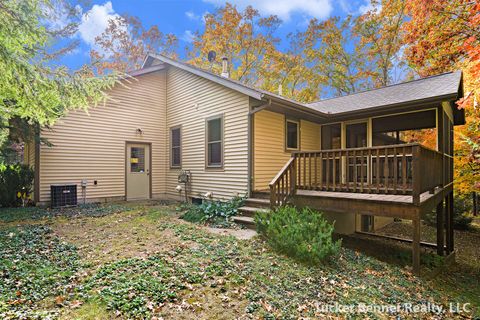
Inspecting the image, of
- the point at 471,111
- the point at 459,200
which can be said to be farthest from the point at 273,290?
the point at 459,200

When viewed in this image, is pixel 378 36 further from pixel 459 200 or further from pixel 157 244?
pixel 157 244

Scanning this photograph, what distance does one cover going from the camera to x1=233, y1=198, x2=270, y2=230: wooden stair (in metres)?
6.32

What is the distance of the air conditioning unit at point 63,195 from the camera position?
26.6 ft

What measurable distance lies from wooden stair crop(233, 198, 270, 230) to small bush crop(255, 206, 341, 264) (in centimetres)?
87

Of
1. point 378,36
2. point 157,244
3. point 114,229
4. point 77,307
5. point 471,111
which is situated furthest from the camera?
point 378,36

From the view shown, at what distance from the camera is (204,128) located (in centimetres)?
900

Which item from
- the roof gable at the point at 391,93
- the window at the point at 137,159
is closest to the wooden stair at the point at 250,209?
the roof gable at the point at 391,93

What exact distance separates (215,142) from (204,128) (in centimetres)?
75

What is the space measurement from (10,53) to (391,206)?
6712 mm

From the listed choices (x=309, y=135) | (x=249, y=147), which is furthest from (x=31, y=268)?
(x=309, y=135)

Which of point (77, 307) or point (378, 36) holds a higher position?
point (378, 36)

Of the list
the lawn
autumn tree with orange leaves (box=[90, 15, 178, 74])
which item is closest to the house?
the lawn

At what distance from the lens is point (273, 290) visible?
3428 millimetres

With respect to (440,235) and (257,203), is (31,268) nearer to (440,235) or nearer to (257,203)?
(257,203)
